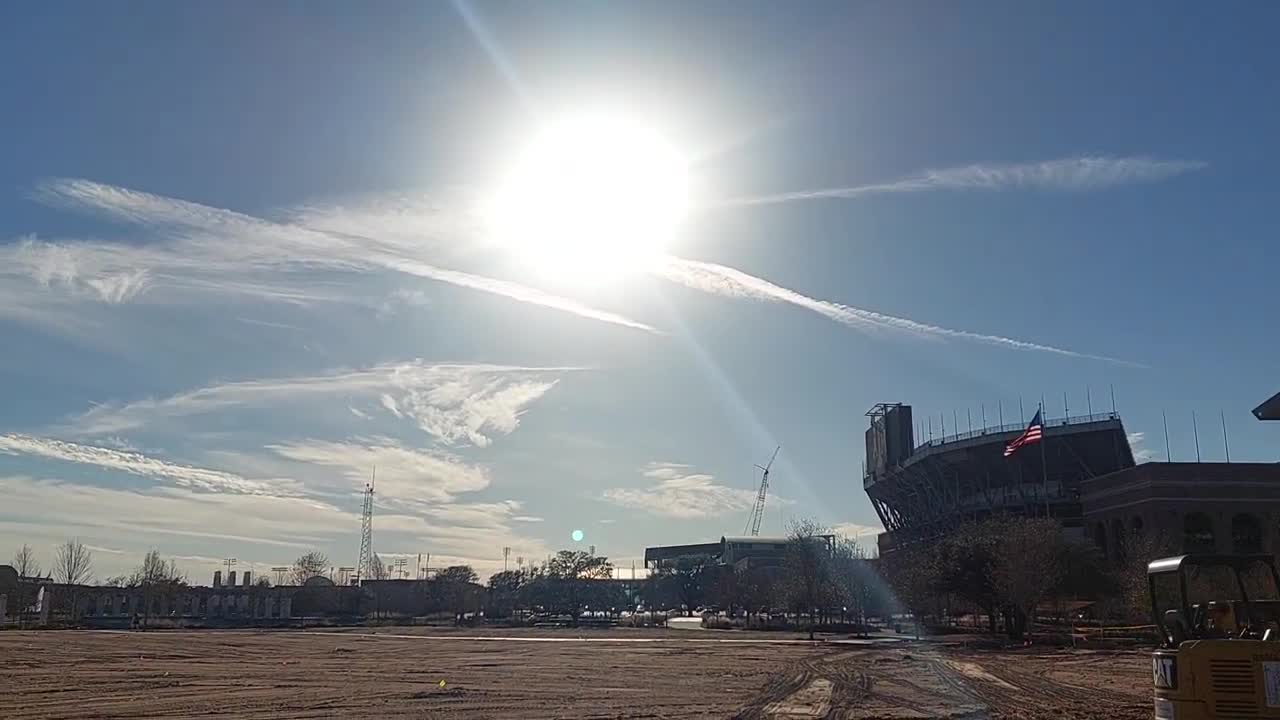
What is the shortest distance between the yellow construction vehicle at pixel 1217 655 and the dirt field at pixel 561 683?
12.4 metres

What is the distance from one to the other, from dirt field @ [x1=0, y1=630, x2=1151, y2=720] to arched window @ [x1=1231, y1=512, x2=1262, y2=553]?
169ft

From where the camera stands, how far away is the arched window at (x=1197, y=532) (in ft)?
316

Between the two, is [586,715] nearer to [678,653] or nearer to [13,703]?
[13,703]

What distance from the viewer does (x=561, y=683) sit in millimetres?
35750

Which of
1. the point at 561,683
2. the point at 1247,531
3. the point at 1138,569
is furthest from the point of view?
the point at 1247,531

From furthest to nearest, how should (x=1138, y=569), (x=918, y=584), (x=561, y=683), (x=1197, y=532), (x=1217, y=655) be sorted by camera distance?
1. (x=1197, y=532)
2. (x=918, y=584)
3. (x=1138, y=569)
4. (x=561, y=683)
5. (x=1217, y=655)

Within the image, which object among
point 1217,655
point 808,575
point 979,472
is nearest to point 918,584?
point 808,575

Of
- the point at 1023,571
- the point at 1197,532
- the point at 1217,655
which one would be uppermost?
the point at 1197,532

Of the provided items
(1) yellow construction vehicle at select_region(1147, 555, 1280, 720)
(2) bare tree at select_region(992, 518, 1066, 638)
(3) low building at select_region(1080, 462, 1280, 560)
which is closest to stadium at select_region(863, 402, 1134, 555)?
(3) low building at select_region(1080, 462, 1280, 560)

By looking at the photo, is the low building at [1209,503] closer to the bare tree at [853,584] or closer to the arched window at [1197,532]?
the arched window at [1197,532]

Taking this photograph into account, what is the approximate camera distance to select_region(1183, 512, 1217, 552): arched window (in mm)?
96312

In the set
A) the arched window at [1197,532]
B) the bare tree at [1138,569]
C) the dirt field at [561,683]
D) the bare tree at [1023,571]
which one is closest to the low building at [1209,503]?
the arched window at [1197,532]

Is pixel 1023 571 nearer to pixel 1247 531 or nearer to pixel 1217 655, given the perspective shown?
pixel 1247 531

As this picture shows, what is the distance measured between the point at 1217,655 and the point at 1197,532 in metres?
97.8
